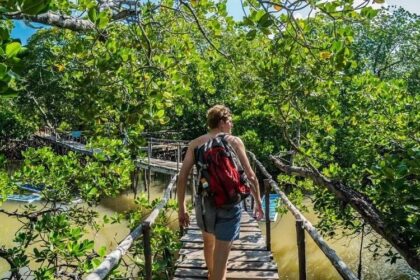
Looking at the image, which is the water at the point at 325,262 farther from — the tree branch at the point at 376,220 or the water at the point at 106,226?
the tree branch at the point at 376,220

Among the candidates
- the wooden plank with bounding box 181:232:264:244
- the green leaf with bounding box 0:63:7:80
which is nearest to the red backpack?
the green leaf with bounding box 0:63:7:80

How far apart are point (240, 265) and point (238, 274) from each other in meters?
0.24

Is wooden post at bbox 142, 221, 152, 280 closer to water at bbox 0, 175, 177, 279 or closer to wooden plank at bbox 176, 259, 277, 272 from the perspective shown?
wooden plank at bbox 176, 259, 277, 272

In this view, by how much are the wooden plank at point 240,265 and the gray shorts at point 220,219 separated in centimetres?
125

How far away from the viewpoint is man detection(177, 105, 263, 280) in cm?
296

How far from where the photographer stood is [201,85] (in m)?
6.99

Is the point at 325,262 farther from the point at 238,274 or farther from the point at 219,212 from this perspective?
the point at 219,212

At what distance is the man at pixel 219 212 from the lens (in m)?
2.96

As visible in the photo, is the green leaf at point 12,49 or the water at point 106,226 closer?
the green leaf at point 12,49

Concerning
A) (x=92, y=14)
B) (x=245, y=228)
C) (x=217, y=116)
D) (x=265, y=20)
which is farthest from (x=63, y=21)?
(x=245, y=228)

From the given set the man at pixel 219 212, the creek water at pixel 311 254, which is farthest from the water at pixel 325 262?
the man at pixel 219 212

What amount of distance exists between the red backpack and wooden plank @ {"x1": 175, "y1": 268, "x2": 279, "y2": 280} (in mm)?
1299

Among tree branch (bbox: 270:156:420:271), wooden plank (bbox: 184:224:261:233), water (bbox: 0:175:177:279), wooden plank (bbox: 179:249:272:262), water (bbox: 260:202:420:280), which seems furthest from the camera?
water (bbox: 0:175:177:279)

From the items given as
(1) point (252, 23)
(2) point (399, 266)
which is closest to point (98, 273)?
(1) point (252, 23)
